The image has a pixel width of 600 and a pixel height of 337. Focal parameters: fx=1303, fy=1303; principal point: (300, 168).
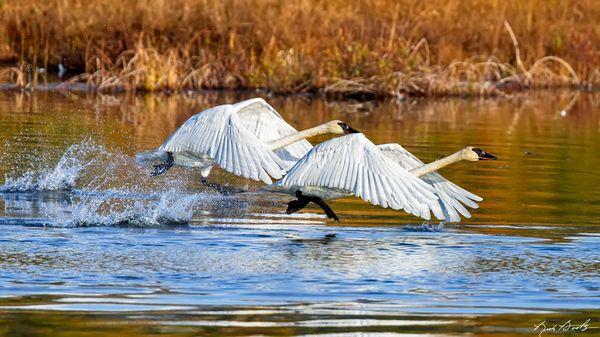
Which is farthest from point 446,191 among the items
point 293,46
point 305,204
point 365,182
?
point 293,46

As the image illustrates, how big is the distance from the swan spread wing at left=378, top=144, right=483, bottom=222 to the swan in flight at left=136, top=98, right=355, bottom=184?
87cm

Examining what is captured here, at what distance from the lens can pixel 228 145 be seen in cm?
1110

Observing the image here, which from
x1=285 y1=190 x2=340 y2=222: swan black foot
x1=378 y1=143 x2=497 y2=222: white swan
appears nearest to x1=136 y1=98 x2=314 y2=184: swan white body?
x1=285 y1=190 x2=340 y2=222: swan black foot

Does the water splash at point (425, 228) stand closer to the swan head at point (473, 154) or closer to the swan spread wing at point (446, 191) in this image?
the swan spread wing at point (446, 191)

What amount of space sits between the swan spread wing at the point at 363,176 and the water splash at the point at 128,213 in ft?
3.83

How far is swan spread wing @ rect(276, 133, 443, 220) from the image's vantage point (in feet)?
31.7

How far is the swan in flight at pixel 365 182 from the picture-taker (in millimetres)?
9688

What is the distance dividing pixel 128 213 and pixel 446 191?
2.68 meters

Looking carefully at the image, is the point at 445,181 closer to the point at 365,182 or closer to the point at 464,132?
the point at 365,182

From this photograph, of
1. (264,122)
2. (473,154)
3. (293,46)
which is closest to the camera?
(473,154)

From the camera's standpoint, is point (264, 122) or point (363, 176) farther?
point (264, 122)

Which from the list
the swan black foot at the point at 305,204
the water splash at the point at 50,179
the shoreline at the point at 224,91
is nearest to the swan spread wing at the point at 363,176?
the swan black foot at the point at 305,204

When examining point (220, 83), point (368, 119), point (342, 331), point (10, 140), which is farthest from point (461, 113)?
point (342, 331)

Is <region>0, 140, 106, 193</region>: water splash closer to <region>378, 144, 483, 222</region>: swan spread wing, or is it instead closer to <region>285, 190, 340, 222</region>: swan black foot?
<region>285, 190, 340, 222</region>: swan black foot
